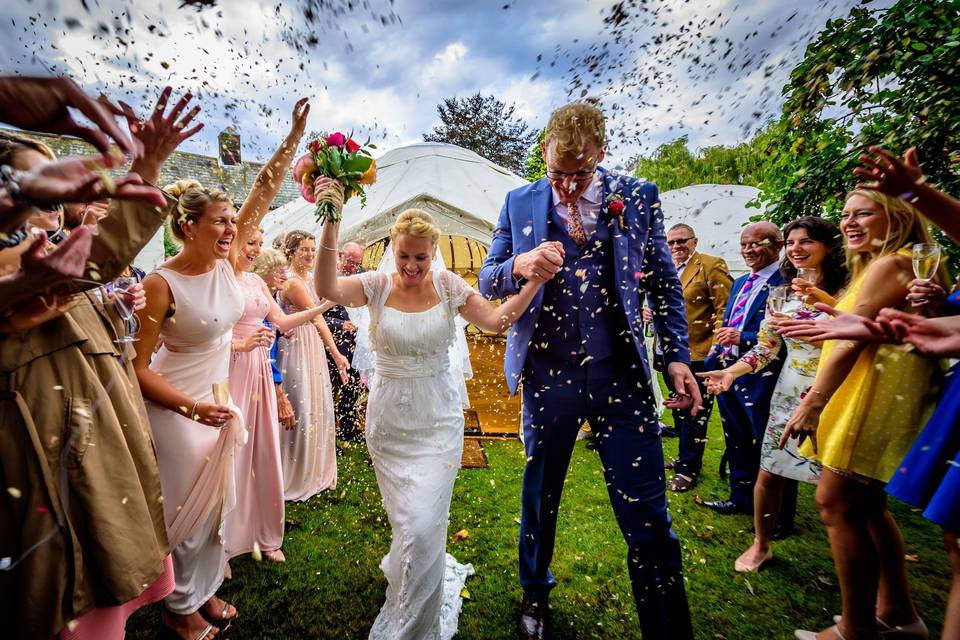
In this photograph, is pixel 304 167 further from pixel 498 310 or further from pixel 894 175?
pixel 894 175

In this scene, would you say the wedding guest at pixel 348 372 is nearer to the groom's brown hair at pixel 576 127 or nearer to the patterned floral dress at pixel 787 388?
the groom's brown hair at pixel 576 127

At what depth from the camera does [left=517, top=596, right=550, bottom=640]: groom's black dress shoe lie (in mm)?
2367

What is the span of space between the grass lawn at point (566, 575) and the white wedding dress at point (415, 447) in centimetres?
38

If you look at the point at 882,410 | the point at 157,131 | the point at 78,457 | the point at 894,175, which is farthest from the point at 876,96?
the point at 78,457

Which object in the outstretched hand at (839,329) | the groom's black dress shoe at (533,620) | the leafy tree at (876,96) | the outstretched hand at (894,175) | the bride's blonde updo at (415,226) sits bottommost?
the groom's black dress shoe at (533,620)

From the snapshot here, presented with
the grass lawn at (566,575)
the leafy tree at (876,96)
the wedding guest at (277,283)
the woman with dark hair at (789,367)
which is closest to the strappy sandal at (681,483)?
the grass lawn at (566,575)

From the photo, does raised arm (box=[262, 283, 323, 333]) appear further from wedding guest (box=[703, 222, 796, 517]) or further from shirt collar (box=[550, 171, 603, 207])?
wedding guest (box=[703, 222, 796, 517])

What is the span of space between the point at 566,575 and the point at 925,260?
2.72 m

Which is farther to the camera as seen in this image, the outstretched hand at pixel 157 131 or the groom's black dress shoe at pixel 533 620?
the groom's black dress shoe at pixel 533 620

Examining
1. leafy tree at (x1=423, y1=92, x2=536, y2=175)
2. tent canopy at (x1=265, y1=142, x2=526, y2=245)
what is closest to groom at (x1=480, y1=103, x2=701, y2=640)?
tent canopy at (x1=265, y1=142, x2=526, y2=245)

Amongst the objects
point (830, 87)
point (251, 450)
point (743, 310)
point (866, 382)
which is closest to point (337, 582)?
point (251, 450)

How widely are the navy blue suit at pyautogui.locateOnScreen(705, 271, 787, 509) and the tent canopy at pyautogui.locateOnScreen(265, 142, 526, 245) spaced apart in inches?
205

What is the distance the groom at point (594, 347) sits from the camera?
6.61ft

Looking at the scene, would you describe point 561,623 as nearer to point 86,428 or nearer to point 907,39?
point 86,428
